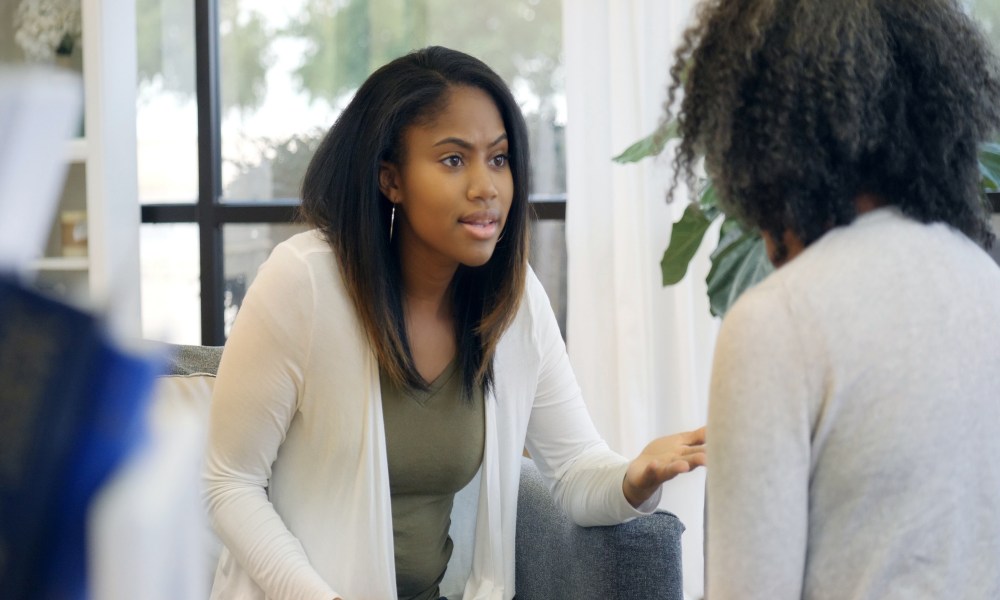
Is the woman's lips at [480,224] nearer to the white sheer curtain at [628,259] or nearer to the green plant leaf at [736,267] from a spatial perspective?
the green plant leaf at [736,267]

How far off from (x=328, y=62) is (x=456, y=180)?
2.11 meters

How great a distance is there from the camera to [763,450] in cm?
78

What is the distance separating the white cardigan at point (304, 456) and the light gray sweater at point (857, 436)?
723mm

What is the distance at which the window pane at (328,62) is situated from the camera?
328 centimetres

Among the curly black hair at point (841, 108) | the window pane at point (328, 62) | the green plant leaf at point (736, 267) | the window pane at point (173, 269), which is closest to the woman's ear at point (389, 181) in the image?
the green plant leaf at point (736, 267)

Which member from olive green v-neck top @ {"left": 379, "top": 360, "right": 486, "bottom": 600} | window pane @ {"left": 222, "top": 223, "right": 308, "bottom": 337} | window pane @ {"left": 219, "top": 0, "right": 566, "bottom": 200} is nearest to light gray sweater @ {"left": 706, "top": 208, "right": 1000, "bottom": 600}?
olive green v-neck top @ {"left": 379, "top": 360, "right": 486, "bottom": 600}

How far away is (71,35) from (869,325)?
324 centimetres

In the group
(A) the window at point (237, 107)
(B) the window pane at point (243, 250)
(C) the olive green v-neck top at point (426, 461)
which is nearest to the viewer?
(C) the olive green v-neck top at point (426, 461)

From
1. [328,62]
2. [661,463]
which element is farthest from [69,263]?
[661,463]

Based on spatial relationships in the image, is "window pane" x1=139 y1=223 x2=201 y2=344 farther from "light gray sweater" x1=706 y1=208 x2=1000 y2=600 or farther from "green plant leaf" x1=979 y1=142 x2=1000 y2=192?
"light gray sweater" x1=706 y1=208 x2=1000 y2=600

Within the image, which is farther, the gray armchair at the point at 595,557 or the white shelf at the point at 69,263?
the white shelf at the point at 69,263

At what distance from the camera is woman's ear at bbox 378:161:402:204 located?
160 cm

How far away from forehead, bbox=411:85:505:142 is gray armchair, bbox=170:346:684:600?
0.61 m

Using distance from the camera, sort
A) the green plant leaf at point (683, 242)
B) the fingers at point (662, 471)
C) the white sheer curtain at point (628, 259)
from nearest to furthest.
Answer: the fingers at point (662, 471) < the green plant leaf at point (683, 242) < the white sheer curtain at point (628, 259)
